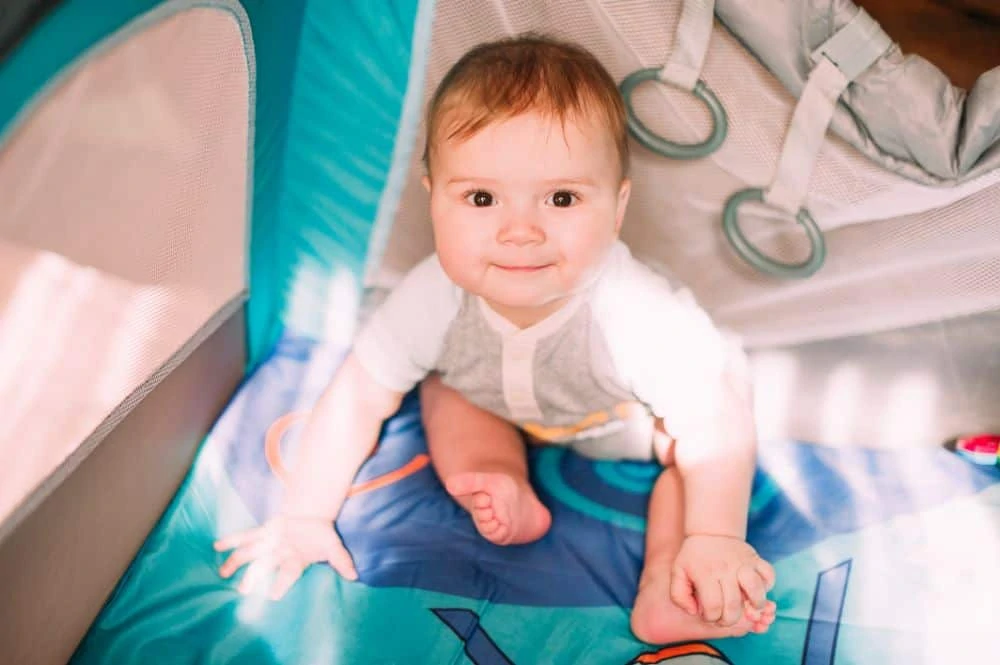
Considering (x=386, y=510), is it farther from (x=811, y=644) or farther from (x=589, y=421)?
(x=811, y=644)

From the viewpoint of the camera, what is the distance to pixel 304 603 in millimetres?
767

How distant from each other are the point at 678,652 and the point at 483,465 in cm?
24

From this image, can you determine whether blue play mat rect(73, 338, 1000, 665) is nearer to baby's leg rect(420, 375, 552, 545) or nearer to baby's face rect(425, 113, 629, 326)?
baby's leg rect(420, 375, 552, 545)

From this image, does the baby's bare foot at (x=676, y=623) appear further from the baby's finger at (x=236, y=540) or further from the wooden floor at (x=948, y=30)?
the wooden floor at (x=948, y=30)

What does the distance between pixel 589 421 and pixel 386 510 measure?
0.21 metres

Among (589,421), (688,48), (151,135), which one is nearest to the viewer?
(151,135)

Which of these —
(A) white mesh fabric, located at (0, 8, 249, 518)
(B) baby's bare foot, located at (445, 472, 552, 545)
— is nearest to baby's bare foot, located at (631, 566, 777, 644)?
(B) baby's bare foot, located at (445, 472, 552, 545)

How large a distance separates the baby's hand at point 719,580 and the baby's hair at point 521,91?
12.4 inches

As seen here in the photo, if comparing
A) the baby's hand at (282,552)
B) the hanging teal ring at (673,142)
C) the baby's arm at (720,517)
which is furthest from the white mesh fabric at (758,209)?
the baby's hand at (282,552)

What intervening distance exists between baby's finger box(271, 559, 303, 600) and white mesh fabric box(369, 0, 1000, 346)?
396 millimetres

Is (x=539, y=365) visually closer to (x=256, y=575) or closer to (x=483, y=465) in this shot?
(x=483, y=465)

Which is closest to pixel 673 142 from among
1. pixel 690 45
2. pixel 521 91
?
pixel 690 45

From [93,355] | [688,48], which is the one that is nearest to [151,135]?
[93,355]

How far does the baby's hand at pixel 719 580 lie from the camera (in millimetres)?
716
